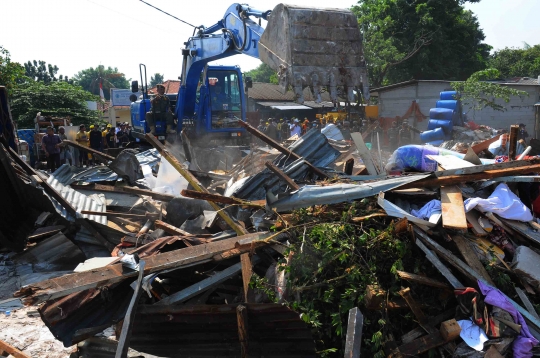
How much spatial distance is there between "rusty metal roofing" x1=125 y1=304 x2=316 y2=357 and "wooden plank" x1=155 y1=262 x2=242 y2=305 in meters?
0.18

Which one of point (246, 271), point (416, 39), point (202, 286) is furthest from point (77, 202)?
point (416, 39)

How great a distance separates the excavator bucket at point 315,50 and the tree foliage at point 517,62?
41917 millimetres

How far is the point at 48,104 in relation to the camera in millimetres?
30578

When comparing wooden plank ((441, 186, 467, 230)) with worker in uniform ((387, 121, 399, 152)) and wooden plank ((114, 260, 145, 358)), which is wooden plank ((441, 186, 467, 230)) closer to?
wooden plank ((114, 260, 145, 358))

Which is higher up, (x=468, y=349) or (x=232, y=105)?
(x=232, y=105)

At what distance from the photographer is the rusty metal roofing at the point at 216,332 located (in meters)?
3.88

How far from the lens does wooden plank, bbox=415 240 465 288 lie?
13.6 feet

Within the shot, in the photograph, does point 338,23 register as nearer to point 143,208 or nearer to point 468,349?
point 143,208

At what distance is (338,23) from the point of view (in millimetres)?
6887

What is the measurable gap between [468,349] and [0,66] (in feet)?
75.8

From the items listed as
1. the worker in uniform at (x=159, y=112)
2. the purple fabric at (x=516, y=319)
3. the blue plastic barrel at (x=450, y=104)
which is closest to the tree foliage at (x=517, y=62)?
the blue plastic barrel at (x=450, y=104)

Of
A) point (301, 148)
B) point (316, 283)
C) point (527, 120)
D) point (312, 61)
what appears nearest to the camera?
point (316, 283)

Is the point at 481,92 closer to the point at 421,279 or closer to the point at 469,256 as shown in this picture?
the point at 469,256

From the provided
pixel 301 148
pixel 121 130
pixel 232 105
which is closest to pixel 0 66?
pixel 121 130
